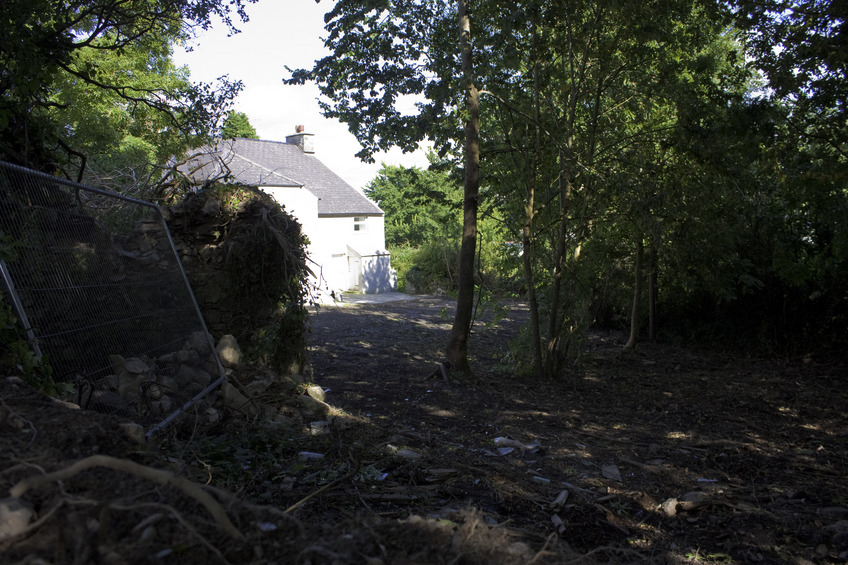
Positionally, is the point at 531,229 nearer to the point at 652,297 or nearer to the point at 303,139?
the point at 652,297

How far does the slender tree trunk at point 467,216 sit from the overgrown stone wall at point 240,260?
3.41 meters

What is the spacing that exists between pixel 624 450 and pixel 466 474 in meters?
2.39

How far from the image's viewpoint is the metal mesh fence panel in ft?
12.6

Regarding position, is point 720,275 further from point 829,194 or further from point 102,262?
point 102,262

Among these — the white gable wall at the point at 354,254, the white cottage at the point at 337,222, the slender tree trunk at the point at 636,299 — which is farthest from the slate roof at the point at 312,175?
the slender tree trunk at the point at 636,299

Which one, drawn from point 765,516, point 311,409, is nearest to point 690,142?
point 765,516

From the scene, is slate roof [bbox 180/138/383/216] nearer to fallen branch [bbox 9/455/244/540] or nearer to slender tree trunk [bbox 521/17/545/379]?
slender tree trunk [bbox 521/17/545/379]

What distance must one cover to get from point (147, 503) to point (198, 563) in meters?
0.30

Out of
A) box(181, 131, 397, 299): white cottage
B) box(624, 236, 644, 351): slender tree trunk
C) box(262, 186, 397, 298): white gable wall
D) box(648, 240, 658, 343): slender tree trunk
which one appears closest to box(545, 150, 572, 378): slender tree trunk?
box(624, 236, 644, 351): slender tree trunk

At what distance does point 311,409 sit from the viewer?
6508mm

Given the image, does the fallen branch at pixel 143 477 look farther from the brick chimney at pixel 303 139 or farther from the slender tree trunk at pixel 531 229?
the brick chimney at pixel 303 139

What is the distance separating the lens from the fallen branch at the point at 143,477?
6.61 ft

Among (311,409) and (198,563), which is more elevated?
(198,563)

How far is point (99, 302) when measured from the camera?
4547mm
